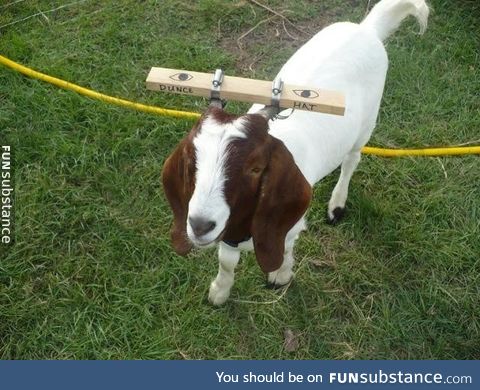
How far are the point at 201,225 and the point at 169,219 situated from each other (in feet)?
5.61

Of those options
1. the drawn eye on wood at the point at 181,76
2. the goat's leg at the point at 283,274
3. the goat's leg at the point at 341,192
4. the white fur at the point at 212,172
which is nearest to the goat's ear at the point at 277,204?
the white fur at the point at 212,172

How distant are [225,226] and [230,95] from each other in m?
0.55

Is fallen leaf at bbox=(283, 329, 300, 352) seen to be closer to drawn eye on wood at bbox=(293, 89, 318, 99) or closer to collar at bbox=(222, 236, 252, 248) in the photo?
collar at bbox=(222, 236, 252, 248)

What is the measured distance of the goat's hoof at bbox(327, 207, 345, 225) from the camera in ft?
13.0

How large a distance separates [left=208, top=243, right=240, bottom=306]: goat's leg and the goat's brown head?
1.51ft

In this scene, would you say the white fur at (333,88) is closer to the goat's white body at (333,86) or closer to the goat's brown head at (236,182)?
the goat's white body at (333,86)

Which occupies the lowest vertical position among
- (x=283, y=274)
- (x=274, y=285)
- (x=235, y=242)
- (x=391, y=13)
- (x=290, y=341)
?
(x=290, y=341)

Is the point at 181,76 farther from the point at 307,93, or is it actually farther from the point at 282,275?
the point at 282,275

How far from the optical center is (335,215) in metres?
3.98

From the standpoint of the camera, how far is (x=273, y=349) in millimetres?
3486

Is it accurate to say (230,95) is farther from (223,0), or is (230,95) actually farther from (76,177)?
(223,0)

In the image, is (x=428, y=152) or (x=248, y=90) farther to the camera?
(x=428, y=152)

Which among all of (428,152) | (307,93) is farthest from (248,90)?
(428,152)

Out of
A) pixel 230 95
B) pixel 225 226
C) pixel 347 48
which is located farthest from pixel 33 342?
pixel 347 48
